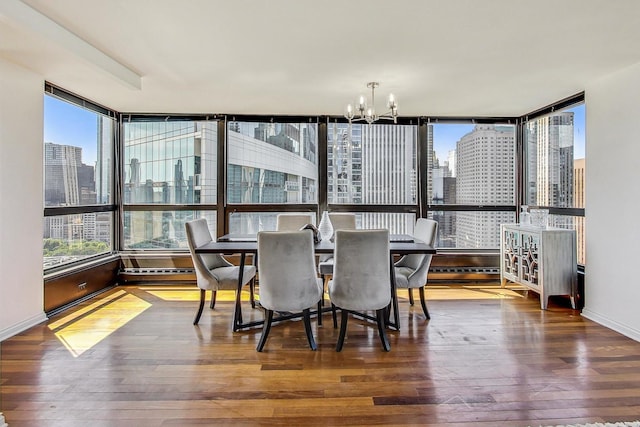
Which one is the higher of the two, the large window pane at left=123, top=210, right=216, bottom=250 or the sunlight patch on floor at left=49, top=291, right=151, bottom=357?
the large window pane at left=123, top=210, right=216, bottom=250

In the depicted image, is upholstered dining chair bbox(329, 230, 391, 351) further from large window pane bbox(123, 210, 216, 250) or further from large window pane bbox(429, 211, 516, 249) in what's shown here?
large window pane bbox(123, 210, 216, 250)

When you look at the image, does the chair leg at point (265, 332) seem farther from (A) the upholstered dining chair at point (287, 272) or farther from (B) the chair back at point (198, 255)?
(B) the chair back at point (198, 255)

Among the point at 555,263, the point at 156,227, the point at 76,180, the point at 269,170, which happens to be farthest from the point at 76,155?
the point at 555,263

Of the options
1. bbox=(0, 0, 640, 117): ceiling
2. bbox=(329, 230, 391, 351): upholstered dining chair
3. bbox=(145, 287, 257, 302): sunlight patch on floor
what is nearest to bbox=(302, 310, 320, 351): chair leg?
bbox=(329, 230, 391, 351): upholstered dining chair

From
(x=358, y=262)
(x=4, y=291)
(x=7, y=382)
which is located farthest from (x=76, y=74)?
(x=358, y=262)

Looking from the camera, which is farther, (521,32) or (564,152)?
(564,152)

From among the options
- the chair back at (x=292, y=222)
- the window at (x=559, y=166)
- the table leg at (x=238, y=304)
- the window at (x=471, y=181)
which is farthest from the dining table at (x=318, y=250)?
the window at (x=559, y=166)

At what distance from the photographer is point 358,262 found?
2.82m

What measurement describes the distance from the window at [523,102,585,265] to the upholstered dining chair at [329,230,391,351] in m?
2.63

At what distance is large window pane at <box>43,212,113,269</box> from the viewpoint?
386 centimetres

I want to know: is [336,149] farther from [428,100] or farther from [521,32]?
[521,32]

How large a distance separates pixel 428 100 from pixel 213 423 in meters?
3.97

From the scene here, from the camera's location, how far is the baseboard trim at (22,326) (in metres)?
3.07

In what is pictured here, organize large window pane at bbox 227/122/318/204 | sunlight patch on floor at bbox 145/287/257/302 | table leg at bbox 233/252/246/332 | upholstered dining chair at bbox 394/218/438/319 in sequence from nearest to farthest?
table leg at bbox 233/252/246/332 < upholstered dining chair at bbox 394/218/438/319 < sunlight patch on floor at bbox 145/287/257/302 < large window pane at bbox 227/122/318/204
